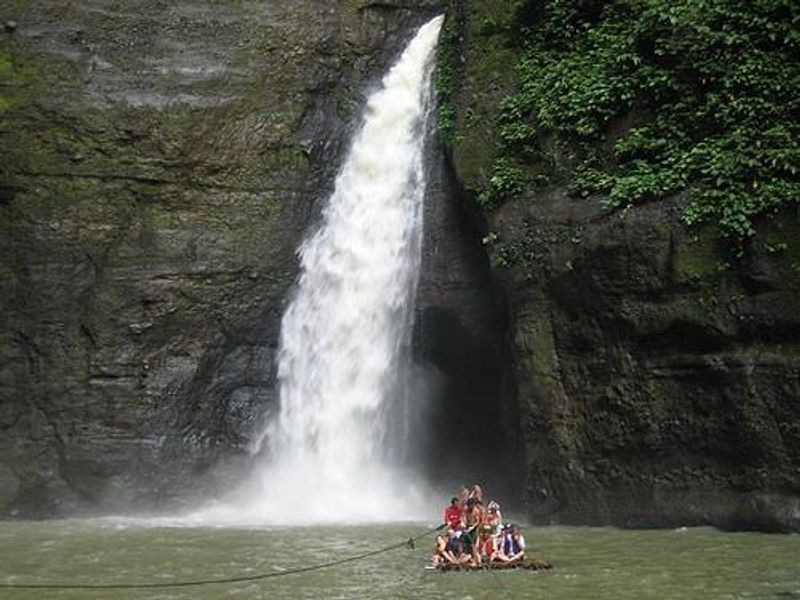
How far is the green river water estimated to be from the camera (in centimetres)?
1015

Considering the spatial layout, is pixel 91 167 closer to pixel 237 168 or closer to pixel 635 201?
pixel 237 168

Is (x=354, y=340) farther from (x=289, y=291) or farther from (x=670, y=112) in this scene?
(x=670, y=112)

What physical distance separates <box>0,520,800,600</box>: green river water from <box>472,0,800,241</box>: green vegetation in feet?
15.6

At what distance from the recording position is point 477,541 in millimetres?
11758

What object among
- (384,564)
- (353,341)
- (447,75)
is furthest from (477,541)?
(447,75)

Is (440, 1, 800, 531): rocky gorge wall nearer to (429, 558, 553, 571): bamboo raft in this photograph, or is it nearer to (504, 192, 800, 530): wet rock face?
(504, 192, 800, 530): wet rock face

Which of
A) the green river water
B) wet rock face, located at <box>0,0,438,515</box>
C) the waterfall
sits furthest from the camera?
the waterfall

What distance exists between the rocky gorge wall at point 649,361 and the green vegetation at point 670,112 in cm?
30

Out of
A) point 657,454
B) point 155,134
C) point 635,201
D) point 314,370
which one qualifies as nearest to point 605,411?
point 657,454

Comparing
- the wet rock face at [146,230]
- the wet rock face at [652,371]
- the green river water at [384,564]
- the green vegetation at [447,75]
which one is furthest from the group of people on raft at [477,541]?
the green vegetation at [447,75]

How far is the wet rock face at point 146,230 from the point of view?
60.6 feet

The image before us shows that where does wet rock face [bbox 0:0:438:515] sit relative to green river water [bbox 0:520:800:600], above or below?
above

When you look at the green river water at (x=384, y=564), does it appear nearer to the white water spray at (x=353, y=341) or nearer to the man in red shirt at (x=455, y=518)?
the man in red shirt at (x=455, y=518)

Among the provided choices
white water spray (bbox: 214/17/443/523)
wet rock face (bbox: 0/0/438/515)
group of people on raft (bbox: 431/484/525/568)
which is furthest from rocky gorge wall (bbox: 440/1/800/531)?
wet rock face (bbox: 0/0/438/515)
